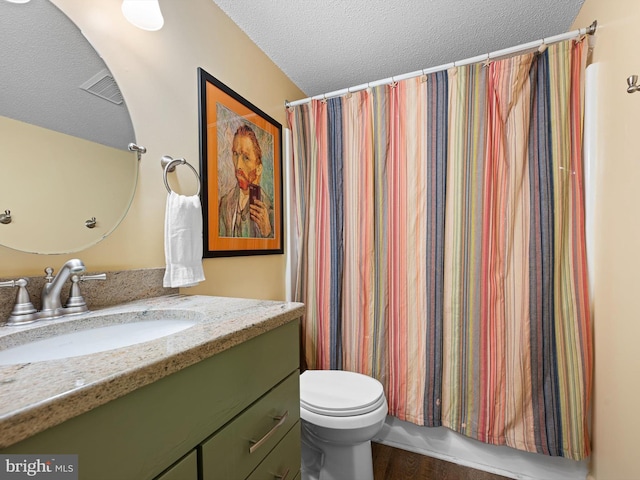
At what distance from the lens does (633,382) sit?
3.46 ft

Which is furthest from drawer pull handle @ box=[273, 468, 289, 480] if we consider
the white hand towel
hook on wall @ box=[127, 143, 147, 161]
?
hook on wall @ box=[127, 143, 147, 161]

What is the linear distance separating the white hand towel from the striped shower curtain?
34.2 inches

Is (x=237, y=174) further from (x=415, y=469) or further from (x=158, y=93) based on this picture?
(x=415, y=469)

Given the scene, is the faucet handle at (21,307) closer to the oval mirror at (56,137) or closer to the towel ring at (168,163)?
the oval mirror at (56,137)

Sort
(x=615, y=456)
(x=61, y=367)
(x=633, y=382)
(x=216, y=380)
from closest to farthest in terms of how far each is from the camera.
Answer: (x=61, y=367), (x=216, y=380), (x=633, y=382), (x=615, y=456)

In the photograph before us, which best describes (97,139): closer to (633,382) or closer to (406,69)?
(406,69)

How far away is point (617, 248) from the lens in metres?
1.16

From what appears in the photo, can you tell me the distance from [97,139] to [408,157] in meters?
1.39

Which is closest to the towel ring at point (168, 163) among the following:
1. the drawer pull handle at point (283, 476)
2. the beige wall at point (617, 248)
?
the drawer pull handle at point (283, 476)

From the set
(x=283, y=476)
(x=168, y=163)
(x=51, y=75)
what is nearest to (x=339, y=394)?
(x=283, y=476)

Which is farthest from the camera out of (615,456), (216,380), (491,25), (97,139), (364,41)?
(364,41)

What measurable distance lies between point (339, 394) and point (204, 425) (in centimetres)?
92

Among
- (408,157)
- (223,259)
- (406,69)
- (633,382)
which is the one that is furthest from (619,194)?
(223,259)

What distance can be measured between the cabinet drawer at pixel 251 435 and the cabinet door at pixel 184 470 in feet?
0.06
